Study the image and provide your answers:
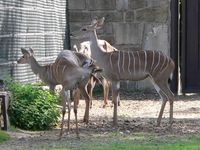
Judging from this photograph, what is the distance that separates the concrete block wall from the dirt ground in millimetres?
1078

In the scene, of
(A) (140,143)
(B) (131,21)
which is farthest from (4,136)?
(B) (131,21)

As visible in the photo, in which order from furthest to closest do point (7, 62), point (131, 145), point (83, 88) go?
point (7, 62)
point (83, 88)
point (131, 145)

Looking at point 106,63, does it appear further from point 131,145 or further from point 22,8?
point 131,145

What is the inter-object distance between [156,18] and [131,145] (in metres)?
6.91

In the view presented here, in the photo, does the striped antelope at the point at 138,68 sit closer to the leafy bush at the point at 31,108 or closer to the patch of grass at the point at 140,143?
the leafy bush at the point at 31,108

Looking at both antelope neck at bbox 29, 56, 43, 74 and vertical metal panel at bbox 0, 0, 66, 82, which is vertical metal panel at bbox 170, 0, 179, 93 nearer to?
vertical metal panel at bbox 0, 0, 66, 82

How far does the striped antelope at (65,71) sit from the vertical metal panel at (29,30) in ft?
1.26

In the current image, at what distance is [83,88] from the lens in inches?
405

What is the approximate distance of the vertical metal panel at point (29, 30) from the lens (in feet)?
36.3

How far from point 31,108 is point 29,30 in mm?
2207

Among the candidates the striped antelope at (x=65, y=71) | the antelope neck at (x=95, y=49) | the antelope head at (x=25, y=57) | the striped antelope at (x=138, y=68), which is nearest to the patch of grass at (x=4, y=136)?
the striped antelope at (x=65, y=71)

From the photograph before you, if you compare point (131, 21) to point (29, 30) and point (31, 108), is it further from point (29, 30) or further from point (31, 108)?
point (31, 108)

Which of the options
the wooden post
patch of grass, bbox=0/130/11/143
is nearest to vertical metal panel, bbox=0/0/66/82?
the wooden post

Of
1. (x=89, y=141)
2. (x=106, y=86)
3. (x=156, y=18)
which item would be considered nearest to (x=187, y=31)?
(x=156, y=18)
